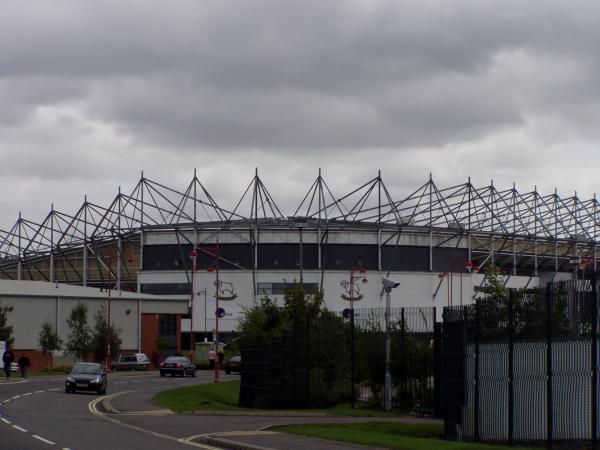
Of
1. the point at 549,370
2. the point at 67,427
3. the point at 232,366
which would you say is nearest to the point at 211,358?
the point at 232,366

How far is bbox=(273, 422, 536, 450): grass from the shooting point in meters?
22.1

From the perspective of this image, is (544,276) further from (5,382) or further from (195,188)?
(5,382)

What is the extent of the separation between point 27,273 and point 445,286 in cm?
5272

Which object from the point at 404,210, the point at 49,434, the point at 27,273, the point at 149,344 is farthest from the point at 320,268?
the point at 49,434

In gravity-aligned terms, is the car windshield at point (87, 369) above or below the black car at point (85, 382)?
above

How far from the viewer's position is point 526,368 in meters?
23.1

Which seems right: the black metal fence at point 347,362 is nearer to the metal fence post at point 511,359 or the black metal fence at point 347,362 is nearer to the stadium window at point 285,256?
the metal fence post at point 511,359

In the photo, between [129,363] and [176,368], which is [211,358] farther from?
[176,368]

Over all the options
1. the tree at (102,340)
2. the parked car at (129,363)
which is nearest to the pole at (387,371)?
the tree at (102,340)

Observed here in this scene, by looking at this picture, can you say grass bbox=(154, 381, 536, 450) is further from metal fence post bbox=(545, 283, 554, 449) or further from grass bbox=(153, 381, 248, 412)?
metal fence post bbox=(545, 283, 554, 449)

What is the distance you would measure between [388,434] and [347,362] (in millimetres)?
10922

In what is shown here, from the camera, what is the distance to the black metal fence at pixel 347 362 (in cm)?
3416

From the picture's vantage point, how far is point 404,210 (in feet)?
412

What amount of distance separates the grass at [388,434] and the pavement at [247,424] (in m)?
0.47
